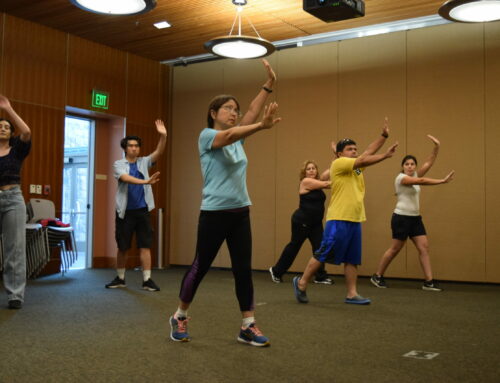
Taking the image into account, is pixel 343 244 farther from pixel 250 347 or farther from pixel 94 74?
pixel 94 74

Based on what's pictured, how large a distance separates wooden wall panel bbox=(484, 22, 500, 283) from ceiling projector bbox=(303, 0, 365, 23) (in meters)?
2.00

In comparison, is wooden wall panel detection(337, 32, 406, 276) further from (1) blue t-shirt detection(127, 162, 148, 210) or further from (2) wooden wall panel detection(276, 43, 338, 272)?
(1) blue t-shirt detection(127, 162, 148, 210)

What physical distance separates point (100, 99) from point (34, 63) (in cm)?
109

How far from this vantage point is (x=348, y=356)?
2838 mm

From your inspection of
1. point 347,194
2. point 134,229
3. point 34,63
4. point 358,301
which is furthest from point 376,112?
point 34,63

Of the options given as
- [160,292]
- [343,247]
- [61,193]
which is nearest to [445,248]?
[343,247]

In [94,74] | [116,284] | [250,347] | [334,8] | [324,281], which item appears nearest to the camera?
[250,347]

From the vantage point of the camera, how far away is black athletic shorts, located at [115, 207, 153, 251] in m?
5.62

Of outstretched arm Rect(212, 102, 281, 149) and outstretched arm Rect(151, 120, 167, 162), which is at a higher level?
outstretched arm Rect(151, 120, 167, 162)

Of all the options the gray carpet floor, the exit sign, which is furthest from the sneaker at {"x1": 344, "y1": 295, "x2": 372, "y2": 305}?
the exit sign

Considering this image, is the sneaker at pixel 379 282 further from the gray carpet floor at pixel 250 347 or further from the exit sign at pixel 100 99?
the exit sign at pixel 100 99

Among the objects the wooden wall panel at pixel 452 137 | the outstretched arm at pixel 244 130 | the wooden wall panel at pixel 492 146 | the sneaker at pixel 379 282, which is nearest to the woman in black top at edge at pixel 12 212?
the outstretched arm at pixel 244 130

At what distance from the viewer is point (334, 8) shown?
549cm

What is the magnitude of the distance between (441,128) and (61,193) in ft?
16.3
